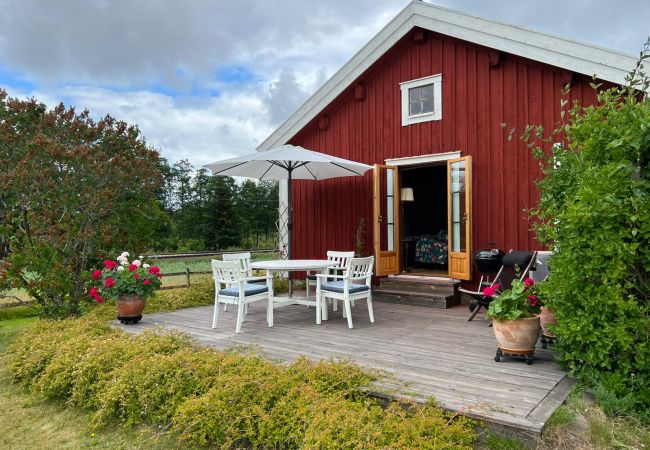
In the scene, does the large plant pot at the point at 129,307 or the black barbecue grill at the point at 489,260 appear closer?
the large plant pot at the point at 129,307

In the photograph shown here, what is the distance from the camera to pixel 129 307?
209 inches

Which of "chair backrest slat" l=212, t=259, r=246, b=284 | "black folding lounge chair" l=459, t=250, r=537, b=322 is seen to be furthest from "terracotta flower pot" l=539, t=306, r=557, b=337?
"chair backrest slat" l=212, t=259, r=246, b=284

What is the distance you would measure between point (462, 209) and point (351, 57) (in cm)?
328

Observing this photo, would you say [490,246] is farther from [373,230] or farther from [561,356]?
[561,356]

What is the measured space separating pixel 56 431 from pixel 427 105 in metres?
6.24

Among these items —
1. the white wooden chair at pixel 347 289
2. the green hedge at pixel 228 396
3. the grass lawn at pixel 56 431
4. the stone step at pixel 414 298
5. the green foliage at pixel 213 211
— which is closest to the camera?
the green hedge at pixel 228 396

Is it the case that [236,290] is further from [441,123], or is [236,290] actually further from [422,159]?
[441,123]

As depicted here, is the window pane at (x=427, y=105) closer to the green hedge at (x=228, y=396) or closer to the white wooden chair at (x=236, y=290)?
the white wooden chair at (x=236, y=290)

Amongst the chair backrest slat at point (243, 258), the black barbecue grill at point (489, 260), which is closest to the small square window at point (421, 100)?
the black barbecue grill at point (489, 260)

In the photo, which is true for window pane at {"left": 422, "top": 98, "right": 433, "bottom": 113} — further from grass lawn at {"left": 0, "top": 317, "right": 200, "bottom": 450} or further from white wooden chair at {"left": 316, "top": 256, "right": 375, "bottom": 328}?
grass lawn at {"left": 0, "top": 317, "right": 200, "bottom": 450}

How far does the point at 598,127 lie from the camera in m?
3.07

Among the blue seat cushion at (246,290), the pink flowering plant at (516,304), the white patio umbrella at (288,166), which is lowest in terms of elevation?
the blue seat cushion at (246,290)

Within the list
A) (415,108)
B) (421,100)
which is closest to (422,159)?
(415,108)

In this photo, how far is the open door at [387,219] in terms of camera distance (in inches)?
282
